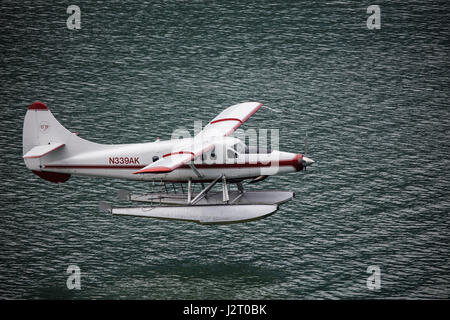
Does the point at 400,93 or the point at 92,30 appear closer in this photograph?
the point at 400,93

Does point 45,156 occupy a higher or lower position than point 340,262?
higher

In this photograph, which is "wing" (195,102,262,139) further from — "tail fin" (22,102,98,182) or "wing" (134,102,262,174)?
"tail fin" (22,102,98,182)

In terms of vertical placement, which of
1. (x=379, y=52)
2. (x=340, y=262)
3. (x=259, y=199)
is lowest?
(x=340, y=262)

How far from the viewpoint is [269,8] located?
9181 cm

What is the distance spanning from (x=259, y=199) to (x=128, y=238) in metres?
7.65

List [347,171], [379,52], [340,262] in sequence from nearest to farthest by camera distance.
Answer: [340,262], [347,171], [379,52]

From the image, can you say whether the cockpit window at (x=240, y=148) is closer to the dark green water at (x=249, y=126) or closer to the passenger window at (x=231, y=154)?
the passenger window at (x=231, y=154)

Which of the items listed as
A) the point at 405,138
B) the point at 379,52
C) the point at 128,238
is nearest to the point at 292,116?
the point at 405,138

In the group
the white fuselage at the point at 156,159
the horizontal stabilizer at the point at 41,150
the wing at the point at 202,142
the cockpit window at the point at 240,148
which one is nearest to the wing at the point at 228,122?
the wing at the point at 202,142

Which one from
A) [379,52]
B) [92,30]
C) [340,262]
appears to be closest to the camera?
[340,262]

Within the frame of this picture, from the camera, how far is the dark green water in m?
51.9

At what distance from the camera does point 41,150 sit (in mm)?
53812

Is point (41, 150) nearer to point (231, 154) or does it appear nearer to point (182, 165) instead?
point (182, 165)

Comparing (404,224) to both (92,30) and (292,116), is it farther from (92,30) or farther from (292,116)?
(92,30)
